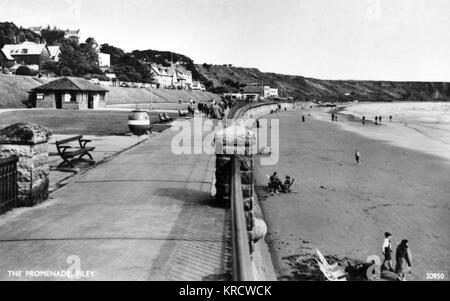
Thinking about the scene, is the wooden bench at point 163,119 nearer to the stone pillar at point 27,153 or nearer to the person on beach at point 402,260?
the stone pillar at point 27,153

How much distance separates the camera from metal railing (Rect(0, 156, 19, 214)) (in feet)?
22.9

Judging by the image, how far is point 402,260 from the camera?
9.51m

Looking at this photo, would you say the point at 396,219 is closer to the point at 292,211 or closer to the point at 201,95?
the point at 292,211

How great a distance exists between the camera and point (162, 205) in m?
7.64

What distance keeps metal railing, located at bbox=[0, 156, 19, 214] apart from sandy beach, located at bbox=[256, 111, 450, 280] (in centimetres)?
563

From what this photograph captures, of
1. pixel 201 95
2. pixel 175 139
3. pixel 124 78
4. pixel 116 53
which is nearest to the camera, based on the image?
pixel 175 139

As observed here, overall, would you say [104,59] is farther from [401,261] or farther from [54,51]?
[401,261]

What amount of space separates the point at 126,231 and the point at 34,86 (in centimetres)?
4816

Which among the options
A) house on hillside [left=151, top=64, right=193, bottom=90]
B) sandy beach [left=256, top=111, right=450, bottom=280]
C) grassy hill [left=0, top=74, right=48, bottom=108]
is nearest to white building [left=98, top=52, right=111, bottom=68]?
house on hillside [left=151, top=64, right=193, bottom=90]

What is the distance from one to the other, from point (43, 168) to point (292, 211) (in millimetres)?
8874

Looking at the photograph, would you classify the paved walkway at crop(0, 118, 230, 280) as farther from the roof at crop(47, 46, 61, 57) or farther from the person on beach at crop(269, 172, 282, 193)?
the roof at crop(47, 46, 61, 57)

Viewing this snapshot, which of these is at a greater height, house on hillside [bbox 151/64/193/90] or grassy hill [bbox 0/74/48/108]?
house on hillside [bbox 151/64/193/90]

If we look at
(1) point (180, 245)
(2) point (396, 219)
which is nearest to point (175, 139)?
(2) point (396, 219)

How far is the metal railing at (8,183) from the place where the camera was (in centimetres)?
698
